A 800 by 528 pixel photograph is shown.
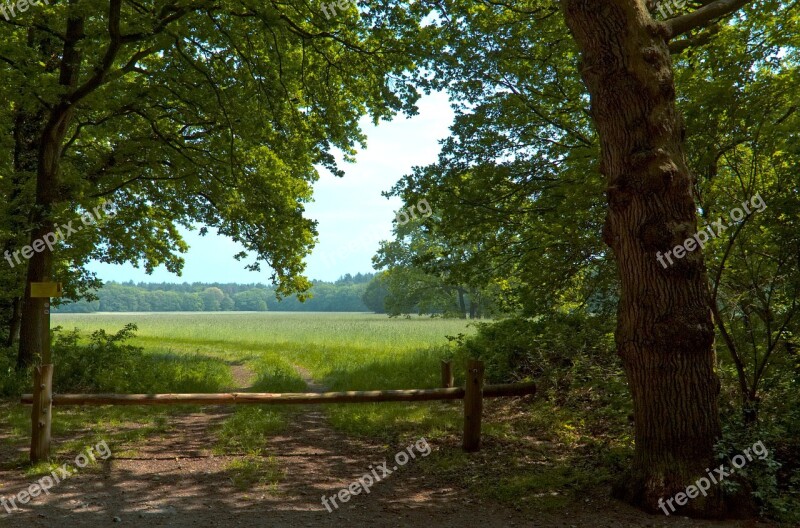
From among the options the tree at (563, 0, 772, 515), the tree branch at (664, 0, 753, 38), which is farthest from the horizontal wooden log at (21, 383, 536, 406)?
the tree branch at (664, 0, 753, 38)

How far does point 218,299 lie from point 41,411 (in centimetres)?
8603

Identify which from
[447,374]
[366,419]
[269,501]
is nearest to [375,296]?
[447,374]

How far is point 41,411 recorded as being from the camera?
6.92 metres

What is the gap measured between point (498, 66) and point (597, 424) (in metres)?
6.68

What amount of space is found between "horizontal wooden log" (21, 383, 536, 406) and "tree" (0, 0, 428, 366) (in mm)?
5913

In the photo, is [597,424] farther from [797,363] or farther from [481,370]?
[797,363]

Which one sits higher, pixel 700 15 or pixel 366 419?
pixel 700 15

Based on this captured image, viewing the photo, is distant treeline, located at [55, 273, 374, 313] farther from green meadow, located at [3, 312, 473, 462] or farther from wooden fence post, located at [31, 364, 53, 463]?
wooden fence post, located at [31, 364, 53, 463]

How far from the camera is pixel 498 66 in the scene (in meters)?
10.8

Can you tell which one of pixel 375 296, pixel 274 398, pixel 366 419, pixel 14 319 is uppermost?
pixel 375 296

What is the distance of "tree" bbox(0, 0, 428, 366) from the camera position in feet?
34.9

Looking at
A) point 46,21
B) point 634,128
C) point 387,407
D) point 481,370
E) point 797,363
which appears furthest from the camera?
point 46,21

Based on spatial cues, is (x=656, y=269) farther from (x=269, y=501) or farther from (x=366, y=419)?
(x=366, y=419)

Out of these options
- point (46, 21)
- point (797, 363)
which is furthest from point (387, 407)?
point (46, 21)
